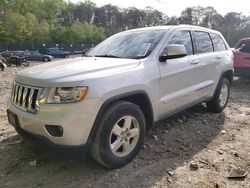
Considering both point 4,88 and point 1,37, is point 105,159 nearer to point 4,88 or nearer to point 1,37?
point 4,88

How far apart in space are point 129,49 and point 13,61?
22.2m

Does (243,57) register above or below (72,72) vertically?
below

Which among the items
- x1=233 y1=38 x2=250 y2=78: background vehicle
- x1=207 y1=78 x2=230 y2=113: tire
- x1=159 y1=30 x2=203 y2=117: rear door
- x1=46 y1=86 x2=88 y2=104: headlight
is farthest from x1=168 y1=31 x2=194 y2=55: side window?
x1=233 y1=38 x2=250 y2=78: background vehicle

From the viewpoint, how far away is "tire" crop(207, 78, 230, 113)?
5.85 m

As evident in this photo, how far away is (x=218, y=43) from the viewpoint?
598cm

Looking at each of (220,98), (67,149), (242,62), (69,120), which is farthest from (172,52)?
(242,62)

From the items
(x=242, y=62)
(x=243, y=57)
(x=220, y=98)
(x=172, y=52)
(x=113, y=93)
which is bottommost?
(x=220, y=98)

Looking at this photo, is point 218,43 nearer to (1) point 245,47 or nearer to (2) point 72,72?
(2) point 72,72

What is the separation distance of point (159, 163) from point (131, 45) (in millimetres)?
1702

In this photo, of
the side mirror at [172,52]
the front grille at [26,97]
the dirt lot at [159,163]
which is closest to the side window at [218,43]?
the dirt lot at [159,163]

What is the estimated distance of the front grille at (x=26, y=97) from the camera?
11.0 ft

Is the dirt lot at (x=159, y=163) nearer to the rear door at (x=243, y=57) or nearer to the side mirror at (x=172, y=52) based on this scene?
the side mirror at (x=172, y=52)

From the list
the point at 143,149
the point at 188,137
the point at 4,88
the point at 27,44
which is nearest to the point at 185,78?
the point at 188,137

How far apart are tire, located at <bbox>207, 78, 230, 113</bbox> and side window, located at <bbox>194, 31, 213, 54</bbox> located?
75 cm
